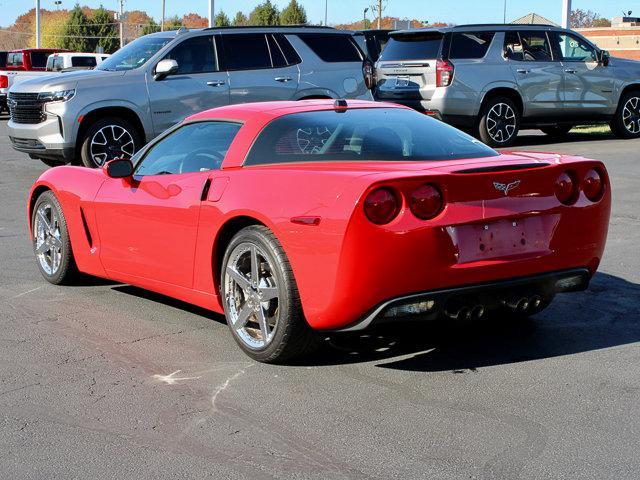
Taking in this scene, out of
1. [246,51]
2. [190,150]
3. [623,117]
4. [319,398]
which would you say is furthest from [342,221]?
[623,117]

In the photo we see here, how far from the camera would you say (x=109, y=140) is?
1371cm

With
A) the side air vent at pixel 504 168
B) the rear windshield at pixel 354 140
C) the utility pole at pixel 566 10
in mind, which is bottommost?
the side air vent at pixel 504 168

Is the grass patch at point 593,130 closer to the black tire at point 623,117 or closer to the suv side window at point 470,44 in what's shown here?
the black tire at point 623,117

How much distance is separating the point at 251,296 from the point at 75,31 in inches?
3238

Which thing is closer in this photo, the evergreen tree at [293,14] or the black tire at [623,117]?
the black tire at [623,117]

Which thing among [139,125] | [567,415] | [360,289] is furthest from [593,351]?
[139,125]

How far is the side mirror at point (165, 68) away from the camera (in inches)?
544

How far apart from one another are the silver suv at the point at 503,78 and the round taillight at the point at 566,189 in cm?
1143

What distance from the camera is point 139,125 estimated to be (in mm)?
14000

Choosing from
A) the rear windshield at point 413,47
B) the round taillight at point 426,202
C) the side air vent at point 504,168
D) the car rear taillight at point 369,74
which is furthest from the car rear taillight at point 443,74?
the round taillight at point 426,202

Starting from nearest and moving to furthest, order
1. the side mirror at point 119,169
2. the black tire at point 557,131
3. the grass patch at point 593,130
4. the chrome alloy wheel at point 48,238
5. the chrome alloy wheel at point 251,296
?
the chrome alloy wheel at point 251,296
the side mirror at point 119,169
the chrome alloy wheel at point 48,238
the black tire at point 557,131
the grass patch at point 593,130

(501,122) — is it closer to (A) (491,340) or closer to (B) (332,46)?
(B) (332,46)

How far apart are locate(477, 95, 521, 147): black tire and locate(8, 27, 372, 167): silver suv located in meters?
2.44

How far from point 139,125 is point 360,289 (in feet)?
31.7
